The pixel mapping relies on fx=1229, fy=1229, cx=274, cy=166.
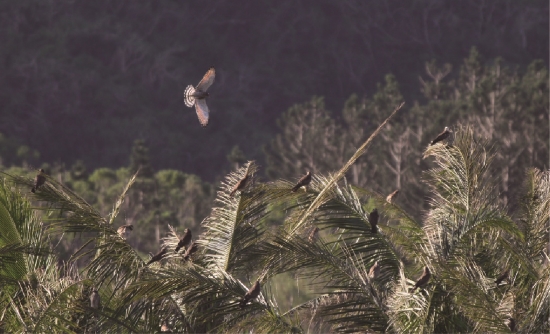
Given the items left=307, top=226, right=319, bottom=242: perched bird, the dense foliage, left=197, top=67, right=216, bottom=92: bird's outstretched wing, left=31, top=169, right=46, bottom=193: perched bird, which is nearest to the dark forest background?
left=197, top=67, right=216, bottom=92: bird's outstretched wing

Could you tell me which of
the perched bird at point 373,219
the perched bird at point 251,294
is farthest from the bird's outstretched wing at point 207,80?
the perched bird at point 251,294

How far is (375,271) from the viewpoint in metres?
10.2

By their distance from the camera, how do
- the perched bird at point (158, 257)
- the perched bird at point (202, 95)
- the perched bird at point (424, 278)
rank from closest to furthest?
the perched bird at point (424, 278)
the perched bird at point (158, 257)
the perched bird at point (202, 95)

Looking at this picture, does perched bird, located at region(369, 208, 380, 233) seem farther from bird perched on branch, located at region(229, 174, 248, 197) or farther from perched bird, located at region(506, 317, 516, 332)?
perched bird, located at region(506, 317, 516, 332)

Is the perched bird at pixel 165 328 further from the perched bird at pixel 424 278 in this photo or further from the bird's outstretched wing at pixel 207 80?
the bird's outstretched wing at pixel 207 80

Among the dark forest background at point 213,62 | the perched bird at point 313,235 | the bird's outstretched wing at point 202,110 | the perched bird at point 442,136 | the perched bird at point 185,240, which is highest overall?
the dark forest background at point 213,62

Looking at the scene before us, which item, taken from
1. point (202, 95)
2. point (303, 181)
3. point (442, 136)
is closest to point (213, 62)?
point (202, 95)

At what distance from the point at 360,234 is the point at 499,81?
44289 mm

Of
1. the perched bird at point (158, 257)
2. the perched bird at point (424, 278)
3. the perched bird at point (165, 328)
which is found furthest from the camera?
the perched bird at point (165, 328)

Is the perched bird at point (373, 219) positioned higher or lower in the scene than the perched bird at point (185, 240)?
higher

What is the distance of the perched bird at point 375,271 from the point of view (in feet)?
32.9

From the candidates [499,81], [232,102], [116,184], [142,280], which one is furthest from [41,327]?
[232,102]

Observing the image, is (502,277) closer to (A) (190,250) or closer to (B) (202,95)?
(A) (190,250)

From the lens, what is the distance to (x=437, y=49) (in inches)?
3792
